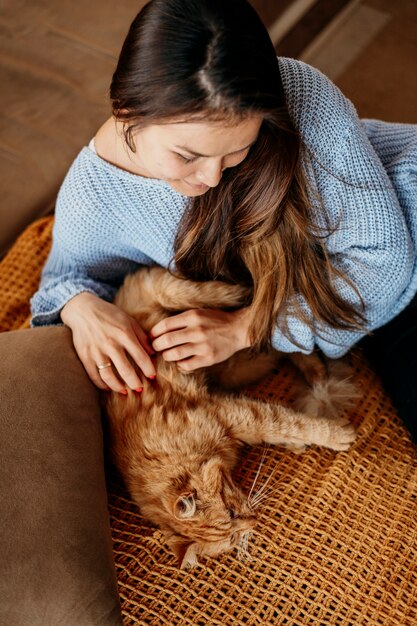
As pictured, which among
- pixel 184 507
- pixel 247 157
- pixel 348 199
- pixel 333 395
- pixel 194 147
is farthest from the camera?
pixel 333 395

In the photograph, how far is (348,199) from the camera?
3.95 ft

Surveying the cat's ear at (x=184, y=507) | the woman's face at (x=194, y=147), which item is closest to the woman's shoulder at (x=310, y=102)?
the woman's face at (x=194, y=147)

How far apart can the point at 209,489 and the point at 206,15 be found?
1014mm

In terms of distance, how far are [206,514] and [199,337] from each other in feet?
1.42

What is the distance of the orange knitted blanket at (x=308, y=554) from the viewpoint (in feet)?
3.61

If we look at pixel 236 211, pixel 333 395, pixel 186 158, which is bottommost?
pixel 333 395

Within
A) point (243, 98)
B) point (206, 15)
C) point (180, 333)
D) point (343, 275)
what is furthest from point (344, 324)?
point (206, 15)

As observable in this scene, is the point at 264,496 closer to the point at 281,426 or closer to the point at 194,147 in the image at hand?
the point at 281,426

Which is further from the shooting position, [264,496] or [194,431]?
[194,431]

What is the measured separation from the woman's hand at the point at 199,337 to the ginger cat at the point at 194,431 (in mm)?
61

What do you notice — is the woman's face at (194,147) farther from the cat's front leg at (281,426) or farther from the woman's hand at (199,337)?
the cat's front leg at (281,426)

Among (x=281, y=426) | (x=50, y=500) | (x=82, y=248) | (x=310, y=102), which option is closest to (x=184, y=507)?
(x=281, y=426)

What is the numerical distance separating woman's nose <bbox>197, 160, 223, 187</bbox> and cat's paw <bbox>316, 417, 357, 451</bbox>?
65cm

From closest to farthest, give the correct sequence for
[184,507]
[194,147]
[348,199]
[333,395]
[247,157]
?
[194,147]
[247,157]
[348,199]
[184,507]
[333,395]
